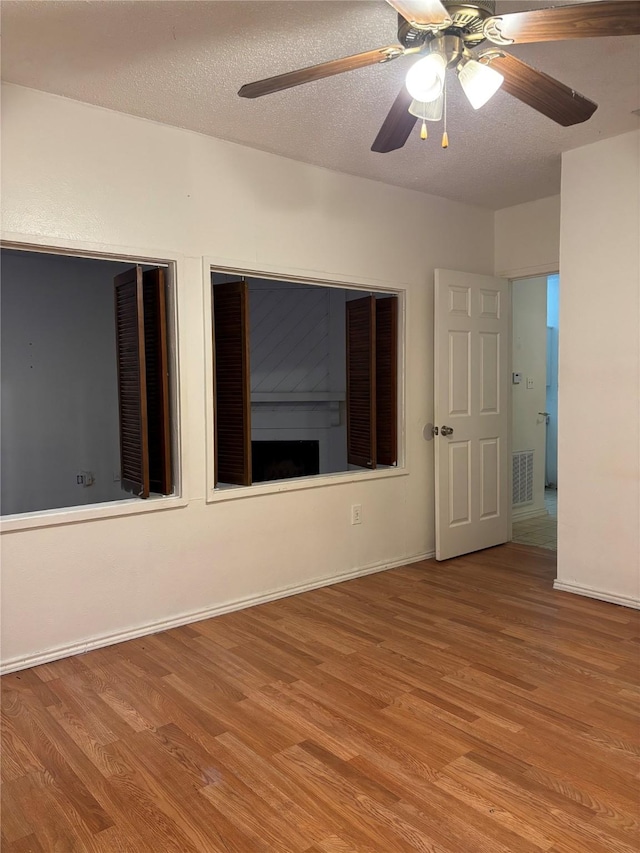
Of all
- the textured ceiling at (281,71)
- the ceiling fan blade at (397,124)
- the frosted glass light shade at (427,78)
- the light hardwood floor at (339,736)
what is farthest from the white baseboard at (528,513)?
the frosted glass light shade at (427,78)

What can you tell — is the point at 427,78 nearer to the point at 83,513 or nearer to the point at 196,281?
the point at 196,281

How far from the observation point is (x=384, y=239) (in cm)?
425

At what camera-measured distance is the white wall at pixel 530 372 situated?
5777 millimetres

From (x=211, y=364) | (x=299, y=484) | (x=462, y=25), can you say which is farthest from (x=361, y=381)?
(x=462, y=25)

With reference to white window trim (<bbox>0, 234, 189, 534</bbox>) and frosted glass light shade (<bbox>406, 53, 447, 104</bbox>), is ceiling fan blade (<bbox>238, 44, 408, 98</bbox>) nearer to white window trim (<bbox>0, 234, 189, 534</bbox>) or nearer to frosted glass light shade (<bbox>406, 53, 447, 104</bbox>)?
frosted glass light shade (<bbox>406, 53, 447, 104</bbox>)

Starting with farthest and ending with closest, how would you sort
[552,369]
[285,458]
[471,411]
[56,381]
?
[552,369], [285,458], [56,381], [471,411]

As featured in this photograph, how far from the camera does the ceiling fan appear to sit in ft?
5.62

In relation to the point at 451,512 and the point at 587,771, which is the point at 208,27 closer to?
the point at 587,771

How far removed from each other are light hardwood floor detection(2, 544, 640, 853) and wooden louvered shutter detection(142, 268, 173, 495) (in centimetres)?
86

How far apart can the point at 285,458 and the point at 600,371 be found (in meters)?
3.18

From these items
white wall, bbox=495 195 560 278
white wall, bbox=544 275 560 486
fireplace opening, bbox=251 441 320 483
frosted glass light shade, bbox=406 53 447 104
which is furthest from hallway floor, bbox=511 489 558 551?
frosted glass light shade, bbox=406 53 447 104

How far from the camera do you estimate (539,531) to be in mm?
5414

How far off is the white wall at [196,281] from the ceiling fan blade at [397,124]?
1.16 m

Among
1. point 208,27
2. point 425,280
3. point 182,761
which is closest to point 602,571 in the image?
point 425,280
